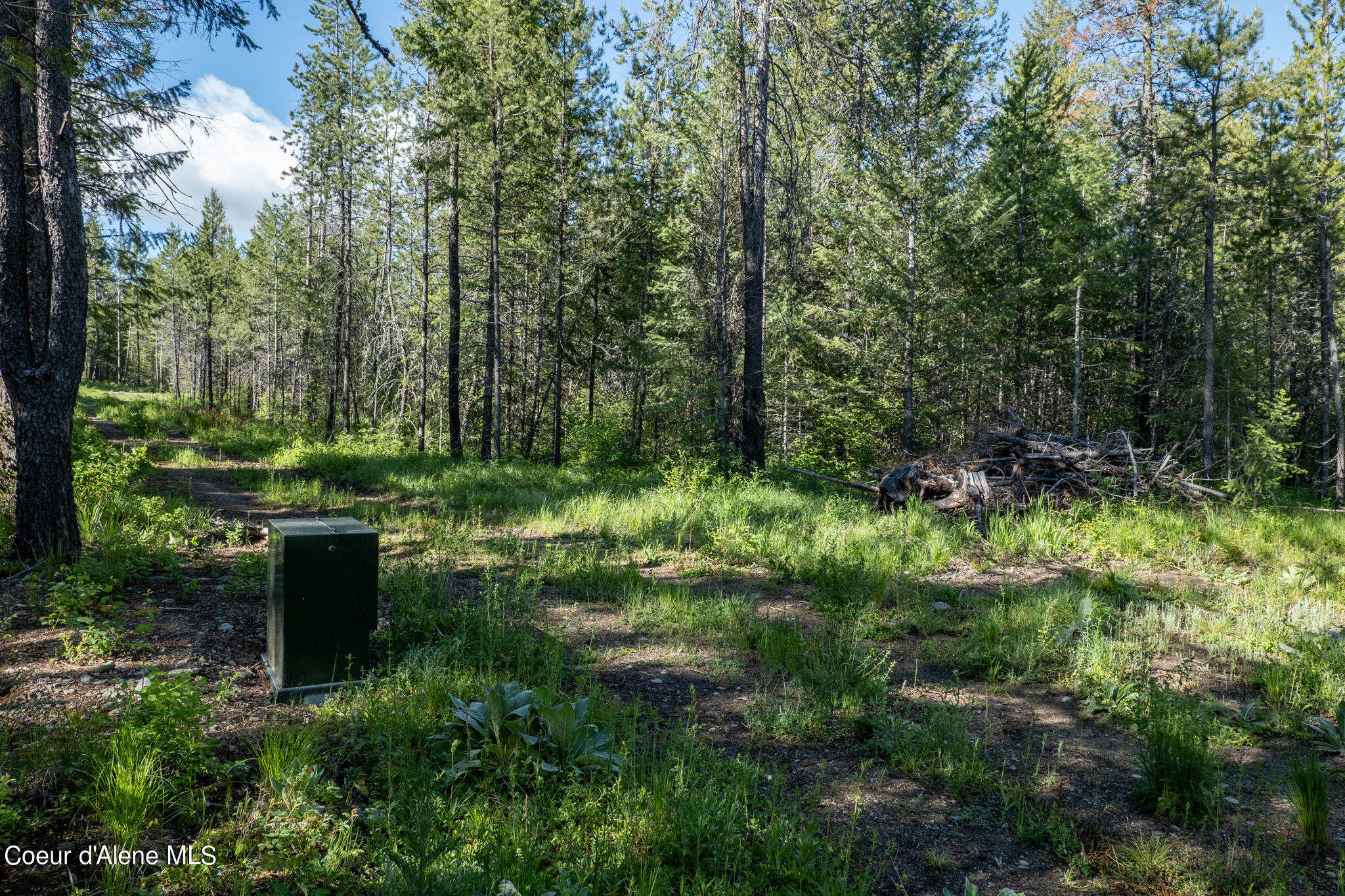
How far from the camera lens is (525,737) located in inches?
119

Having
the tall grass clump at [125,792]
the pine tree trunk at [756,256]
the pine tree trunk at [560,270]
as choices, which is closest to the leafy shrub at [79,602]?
the tall grass clump at [125,792]

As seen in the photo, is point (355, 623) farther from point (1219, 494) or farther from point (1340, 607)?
point (1219, 494)

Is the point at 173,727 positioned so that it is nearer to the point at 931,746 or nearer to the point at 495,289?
the point at 931,746

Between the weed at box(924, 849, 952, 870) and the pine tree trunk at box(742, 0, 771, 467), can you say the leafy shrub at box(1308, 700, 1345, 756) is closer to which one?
the weed at box(924, 849, 952, 870)

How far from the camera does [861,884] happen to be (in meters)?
2.28

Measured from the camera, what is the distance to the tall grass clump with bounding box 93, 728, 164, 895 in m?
2.36

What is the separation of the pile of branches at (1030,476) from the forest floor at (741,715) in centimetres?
141

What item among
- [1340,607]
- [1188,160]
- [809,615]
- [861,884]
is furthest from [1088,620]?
[1188,160]

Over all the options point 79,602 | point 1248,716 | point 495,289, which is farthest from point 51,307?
point 495,289

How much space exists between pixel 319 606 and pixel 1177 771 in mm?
4835

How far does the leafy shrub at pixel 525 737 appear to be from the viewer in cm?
304

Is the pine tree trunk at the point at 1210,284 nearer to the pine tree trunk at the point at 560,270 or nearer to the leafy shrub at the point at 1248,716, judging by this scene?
the leafy shrub at the point at 1248,716

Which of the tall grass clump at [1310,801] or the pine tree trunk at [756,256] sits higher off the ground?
the pine tree trunk at [756,256]

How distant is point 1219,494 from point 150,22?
49.5ft
